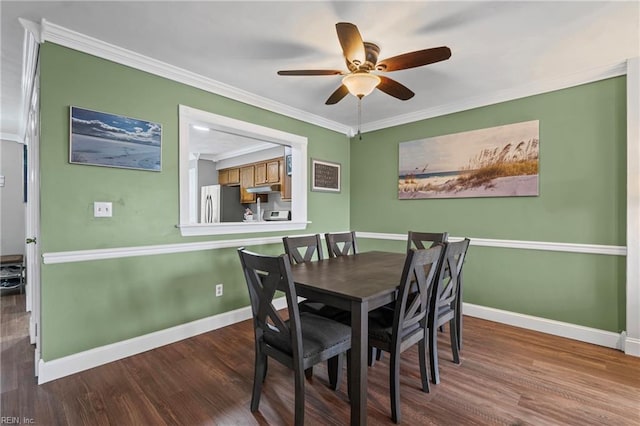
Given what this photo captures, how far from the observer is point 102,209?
2367 millimetres

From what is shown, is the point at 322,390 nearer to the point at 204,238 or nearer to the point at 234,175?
the point at 204,238

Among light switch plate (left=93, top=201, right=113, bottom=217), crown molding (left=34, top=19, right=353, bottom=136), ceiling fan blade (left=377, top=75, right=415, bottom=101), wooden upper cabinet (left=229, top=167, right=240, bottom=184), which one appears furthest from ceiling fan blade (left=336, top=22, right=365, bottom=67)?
wooden upper cabinet (left=229, top=167, right=240, bottom=184)

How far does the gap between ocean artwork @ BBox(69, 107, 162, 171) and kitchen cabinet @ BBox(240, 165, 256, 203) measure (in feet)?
10.3

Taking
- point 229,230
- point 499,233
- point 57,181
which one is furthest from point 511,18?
point 57,181

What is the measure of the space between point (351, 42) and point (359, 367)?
1.80 metres

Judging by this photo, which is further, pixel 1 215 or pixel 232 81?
pixel 1 215

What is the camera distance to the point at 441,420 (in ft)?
5.70

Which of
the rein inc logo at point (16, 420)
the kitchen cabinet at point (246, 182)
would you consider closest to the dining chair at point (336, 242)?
the rein inc logo at point (16, 420)

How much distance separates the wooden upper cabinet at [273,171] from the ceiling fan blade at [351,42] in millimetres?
3291

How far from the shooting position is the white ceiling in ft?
6.23

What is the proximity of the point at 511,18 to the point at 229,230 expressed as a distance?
2938 mm

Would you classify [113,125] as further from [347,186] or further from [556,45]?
[556,45]

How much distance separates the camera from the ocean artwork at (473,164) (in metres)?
3.10

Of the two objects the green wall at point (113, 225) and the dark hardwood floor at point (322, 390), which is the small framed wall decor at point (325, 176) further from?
the dark hardwood floor at point (322, 390)
